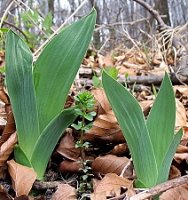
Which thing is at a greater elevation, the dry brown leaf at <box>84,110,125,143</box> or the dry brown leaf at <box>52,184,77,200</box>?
the dry brown leaf at <box>84,110,125,143</box>

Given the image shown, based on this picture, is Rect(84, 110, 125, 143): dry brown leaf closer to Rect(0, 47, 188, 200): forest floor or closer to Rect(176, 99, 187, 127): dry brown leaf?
Rect(0, 47, 188, 200): forest floor

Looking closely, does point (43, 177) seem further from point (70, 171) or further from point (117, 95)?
point (117, 95)

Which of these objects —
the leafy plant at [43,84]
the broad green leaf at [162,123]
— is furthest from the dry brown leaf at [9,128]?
the broad green leaf at [162,123]

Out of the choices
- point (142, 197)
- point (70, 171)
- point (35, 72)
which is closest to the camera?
point (142, 197)

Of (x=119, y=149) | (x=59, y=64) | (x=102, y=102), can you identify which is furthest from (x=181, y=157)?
(x=59, y=64)

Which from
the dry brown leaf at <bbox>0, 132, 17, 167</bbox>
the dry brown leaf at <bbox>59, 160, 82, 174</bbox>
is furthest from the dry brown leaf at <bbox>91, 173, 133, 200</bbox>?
the dry brown leaf at <bbox>0, 132, 17, 167</bbox>

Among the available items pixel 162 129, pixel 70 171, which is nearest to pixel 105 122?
pixel 70 171

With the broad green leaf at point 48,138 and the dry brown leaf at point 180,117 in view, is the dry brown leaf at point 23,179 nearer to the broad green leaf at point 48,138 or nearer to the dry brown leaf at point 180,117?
the broad green leaf at point 48,138
